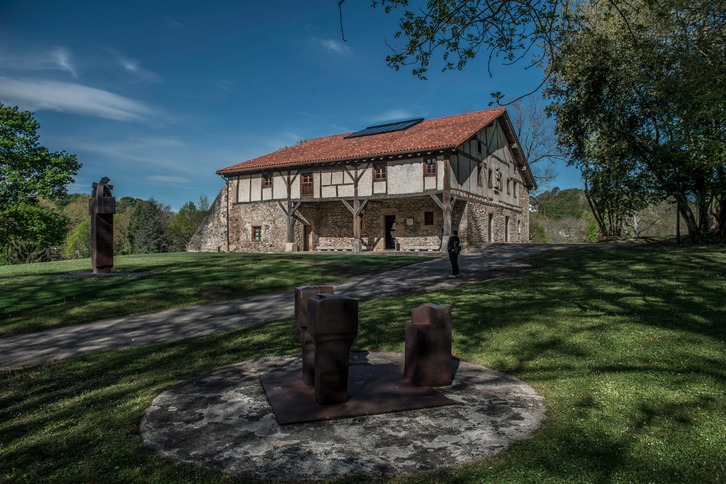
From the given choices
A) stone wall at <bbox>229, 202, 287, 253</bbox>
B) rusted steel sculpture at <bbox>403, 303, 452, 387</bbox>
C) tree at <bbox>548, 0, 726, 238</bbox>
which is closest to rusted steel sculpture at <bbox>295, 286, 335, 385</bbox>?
rusted steel sculpture at <bbox>403, 303, 452, 387</bbox>

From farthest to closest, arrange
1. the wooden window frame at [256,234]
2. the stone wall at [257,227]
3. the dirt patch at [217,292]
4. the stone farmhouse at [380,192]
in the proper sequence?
the wooden window frame at [256,234], the stone wall at [257,227], the stone farmhouse at [380,192], the dirt patch at [217,292]

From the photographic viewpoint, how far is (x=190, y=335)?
21.8ft

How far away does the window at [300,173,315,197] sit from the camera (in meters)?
24.7

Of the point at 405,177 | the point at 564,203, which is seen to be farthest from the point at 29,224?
the point at 564,203

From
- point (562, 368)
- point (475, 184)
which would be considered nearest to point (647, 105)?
point (475, 184)

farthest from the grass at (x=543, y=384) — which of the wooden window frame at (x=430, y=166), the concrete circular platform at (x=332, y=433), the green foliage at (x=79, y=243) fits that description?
the green foliage at (x=79, y=243)

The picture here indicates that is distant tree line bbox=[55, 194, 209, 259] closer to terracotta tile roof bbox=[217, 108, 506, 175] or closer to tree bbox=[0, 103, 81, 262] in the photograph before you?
tree bbox=[0, 103, 81, 262]

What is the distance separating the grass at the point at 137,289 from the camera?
824 cm

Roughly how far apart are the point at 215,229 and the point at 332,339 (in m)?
27.1

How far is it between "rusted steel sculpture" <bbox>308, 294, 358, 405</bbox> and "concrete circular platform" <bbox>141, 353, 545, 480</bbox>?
0.26 m

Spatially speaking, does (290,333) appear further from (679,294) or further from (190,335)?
(679,294)

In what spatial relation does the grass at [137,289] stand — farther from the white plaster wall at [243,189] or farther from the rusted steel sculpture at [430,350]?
the white plaster wall at [243,189]

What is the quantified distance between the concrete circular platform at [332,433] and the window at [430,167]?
1811 cm

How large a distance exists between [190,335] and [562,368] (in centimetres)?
520
